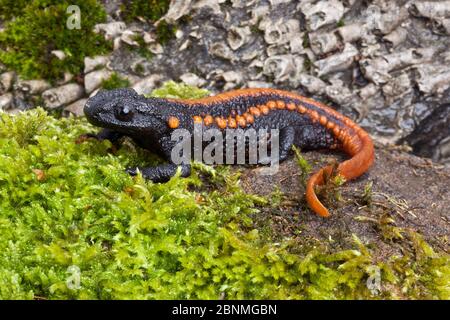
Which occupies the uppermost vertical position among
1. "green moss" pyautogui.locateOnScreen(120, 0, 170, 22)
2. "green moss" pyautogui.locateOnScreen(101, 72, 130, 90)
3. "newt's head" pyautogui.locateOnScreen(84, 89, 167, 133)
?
"green moss" pyautogui.locateOnScreen(120, 0, 170, 22)

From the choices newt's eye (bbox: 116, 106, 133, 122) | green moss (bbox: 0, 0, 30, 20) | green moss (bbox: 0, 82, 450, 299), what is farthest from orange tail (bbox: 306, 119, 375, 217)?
green moss (bbox: 0, 0, 30, 20)

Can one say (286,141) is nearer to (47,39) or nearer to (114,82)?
(114,82)

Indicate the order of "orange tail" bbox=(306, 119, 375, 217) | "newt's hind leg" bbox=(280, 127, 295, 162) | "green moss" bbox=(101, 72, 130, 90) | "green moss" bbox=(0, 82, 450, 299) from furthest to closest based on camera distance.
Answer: "green moss" bbox=(101, 72, 130, 90) → "newt's hind leg" bbox=(280, 127, 295, 162) → "orange tail" bbox=(306, 119, 375, 217) → "green moss" bbox=(0, 82, 450, 299)

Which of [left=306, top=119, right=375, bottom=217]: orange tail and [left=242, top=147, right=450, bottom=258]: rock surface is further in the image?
[left=306, top=119, right=375, bottom=217]: orange tail

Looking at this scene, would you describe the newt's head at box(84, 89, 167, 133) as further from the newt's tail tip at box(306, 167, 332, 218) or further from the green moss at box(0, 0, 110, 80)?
the green moss at box(0, 0, 110, 80)

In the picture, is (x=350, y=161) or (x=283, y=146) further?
(x=283, y=146)

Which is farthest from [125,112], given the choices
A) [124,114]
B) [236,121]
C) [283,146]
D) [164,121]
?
[283,146]

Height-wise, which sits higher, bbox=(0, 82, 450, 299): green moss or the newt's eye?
the newt's eye

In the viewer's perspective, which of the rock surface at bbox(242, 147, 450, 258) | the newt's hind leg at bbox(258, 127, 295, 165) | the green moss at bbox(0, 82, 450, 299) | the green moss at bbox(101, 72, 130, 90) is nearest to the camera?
the green moss at bbox(0, 82, 450, 299)
